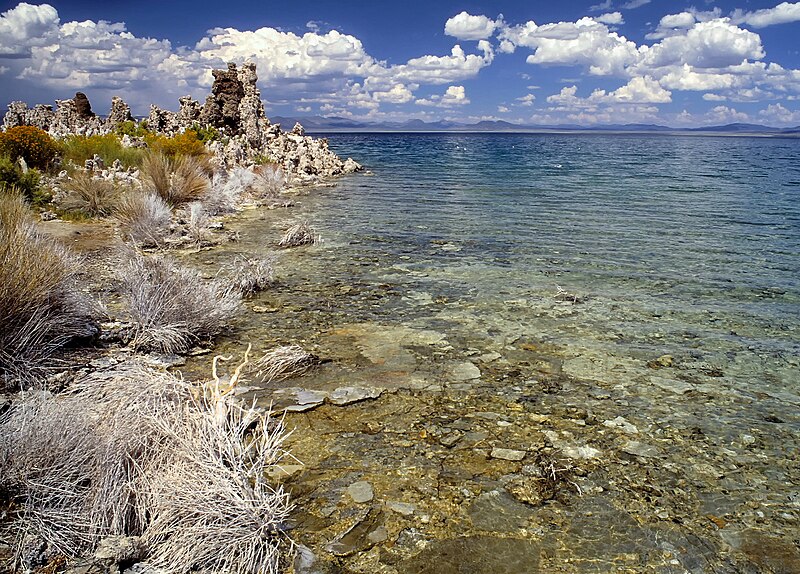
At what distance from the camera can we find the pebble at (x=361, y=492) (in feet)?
12.6

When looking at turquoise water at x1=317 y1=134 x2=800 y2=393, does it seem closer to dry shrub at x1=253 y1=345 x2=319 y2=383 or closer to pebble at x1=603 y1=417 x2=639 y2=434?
pebble at x1=603 y1=417 x2=639 y2=434

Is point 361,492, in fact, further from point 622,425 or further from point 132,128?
point 132,128

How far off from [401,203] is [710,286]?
1204 centimetres

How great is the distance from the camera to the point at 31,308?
5.23m

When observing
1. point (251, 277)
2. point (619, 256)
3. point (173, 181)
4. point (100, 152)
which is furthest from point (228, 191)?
point (619, 256)

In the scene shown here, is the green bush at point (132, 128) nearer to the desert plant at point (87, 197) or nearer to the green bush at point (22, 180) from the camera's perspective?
the green bush at point (22, 180)

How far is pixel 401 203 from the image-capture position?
65.2 feet

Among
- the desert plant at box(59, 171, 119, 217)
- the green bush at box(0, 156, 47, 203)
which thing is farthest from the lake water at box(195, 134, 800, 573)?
the green bush at box(0, 156, 47, 203)

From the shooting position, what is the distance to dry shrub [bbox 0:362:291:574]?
303 cm

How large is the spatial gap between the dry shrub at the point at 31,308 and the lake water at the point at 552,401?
1.68 m

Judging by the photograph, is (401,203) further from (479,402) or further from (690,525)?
(690,525)

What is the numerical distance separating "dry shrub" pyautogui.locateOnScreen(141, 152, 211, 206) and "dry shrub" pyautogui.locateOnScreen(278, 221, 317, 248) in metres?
Answer: 4.54

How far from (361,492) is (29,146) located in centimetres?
1769

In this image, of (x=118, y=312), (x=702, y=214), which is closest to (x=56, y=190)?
(x=118, y=312)
